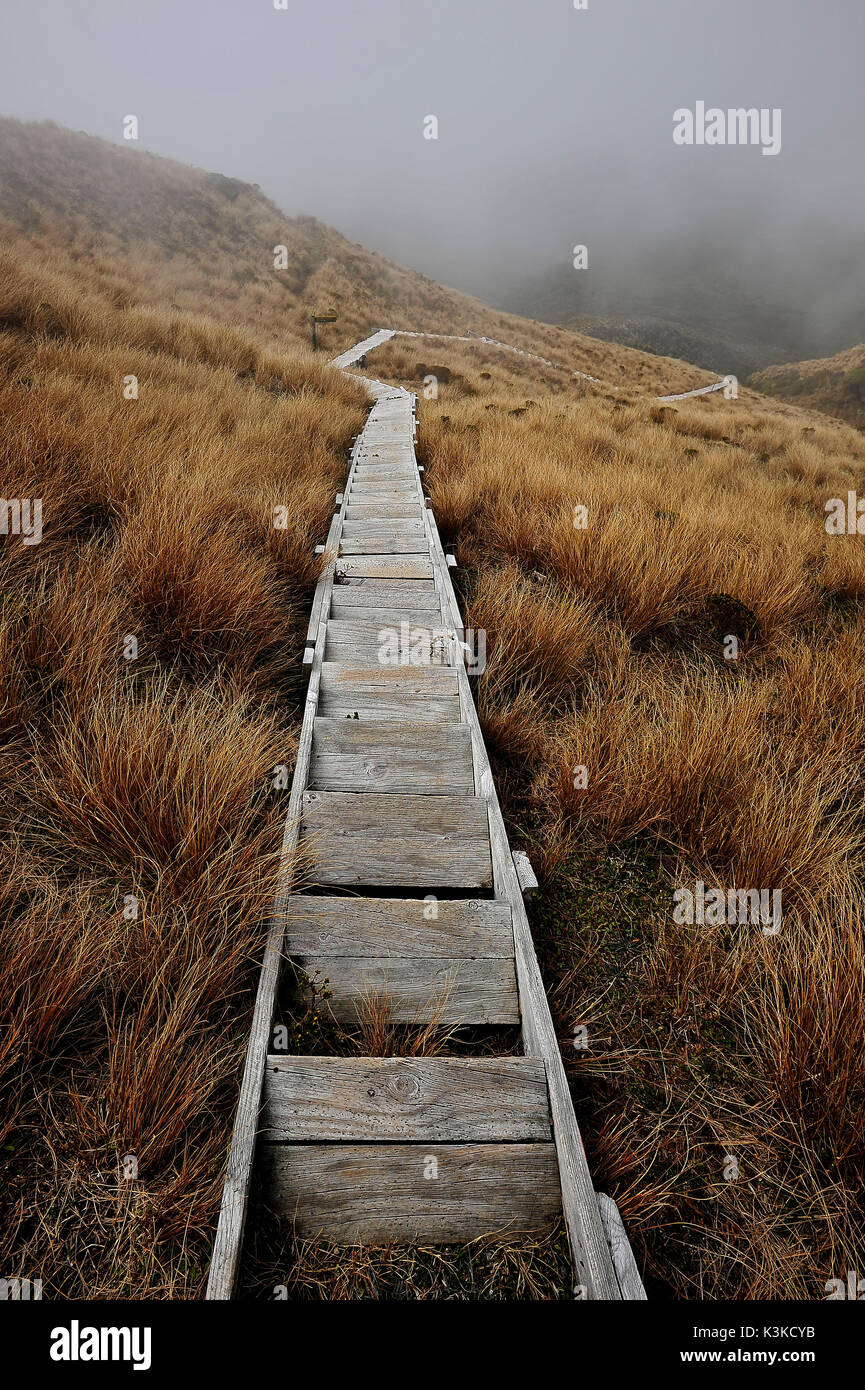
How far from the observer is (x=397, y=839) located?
250 cm

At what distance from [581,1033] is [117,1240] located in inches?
53.8

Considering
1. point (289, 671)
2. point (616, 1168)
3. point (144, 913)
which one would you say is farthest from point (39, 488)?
point (616, 1168)

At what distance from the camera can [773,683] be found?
3.61 metres

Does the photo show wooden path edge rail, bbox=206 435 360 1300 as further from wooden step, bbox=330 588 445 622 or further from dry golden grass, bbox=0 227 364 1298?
wooden step, bbox=330 588 445 622

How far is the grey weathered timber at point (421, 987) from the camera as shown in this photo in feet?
6.46

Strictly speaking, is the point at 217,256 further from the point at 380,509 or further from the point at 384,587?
the point at 384,587

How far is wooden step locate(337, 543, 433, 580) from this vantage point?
489cm

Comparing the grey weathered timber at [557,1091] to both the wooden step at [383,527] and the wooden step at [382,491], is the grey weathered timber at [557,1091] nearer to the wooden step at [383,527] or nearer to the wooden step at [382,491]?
the wooden step at [383,527]

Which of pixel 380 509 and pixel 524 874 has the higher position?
pixel 380 509

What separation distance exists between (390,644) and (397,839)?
1728 mm

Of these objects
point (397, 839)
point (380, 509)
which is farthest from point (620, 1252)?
point (380, 509)

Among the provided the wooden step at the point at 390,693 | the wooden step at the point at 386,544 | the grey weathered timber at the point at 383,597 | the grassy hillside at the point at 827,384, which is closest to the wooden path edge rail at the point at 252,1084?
the wooden step at the point at 390,693

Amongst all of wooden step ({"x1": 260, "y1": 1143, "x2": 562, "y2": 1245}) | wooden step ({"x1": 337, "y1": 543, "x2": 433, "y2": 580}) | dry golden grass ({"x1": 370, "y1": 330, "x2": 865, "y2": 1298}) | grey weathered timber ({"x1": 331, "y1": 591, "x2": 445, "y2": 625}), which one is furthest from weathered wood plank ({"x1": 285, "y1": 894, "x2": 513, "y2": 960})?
wooden step ({"x1": 337, "y1": 543, "x2": 433, "y2": 580})

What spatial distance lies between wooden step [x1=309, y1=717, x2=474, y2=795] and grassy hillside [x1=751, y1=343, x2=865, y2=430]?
137ft
